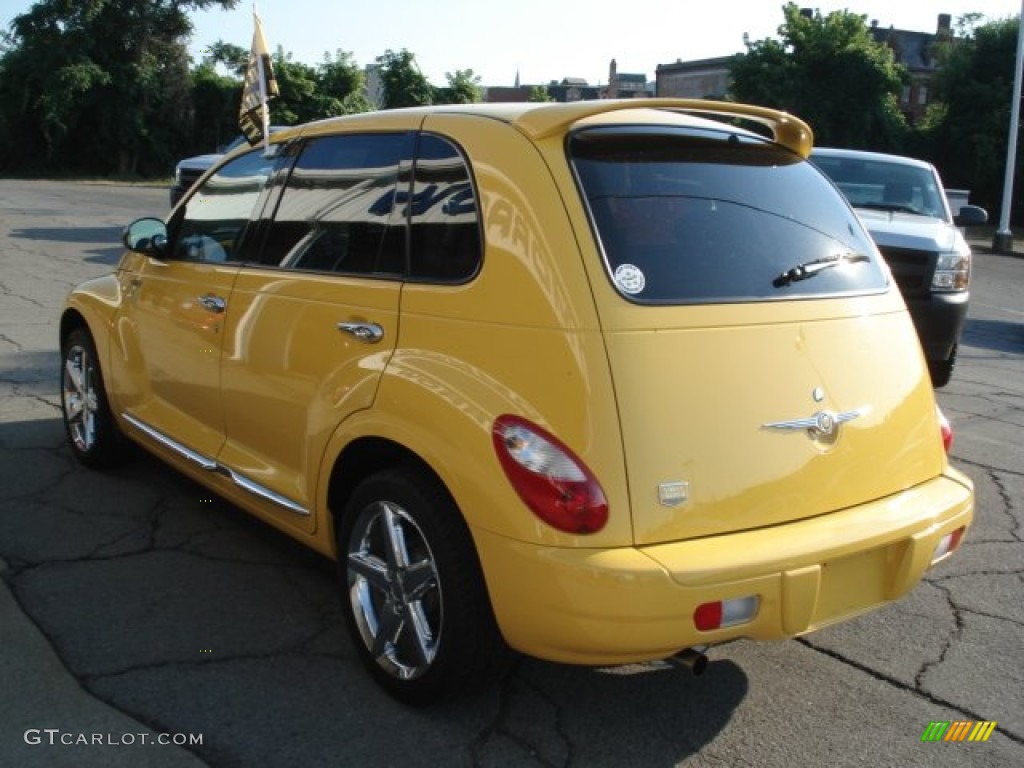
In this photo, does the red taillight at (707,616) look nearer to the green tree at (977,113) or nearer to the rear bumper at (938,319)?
the rear bumper at (938,319)

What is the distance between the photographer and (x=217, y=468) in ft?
13.2

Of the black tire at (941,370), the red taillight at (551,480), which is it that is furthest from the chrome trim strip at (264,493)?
the black tire at (941,370)

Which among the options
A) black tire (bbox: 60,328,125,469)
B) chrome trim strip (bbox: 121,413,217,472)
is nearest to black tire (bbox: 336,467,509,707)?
chrome trim strip (bbox: 121,413,217,472)

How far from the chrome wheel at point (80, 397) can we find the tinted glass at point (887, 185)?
6456 millimetres

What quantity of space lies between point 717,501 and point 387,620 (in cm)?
111

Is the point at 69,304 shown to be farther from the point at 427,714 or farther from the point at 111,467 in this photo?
the point at 427,714

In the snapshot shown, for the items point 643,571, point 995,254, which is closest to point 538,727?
point 643,571

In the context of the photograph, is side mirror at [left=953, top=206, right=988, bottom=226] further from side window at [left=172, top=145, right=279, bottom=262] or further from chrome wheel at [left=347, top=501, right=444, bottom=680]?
chrome wheel at [left=347, top=501, right=444, bottom=680]

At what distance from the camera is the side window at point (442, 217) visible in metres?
3.04

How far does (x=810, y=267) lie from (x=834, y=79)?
42.5 m

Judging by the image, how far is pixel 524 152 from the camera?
2.95 m

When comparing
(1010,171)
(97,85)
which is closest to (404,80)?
(97,85)

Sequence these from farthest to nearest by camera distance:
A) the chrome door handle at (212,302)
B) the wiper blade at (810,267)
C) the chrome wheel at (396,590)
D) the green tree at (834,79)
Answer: the green tree at (834,79) → the chrome door handle at (212,302) → the wiper blade at (810,267) → the chrome wheel at (396,590)

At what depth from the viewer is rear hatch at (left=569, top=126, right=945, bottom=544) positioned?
2.68 meters
